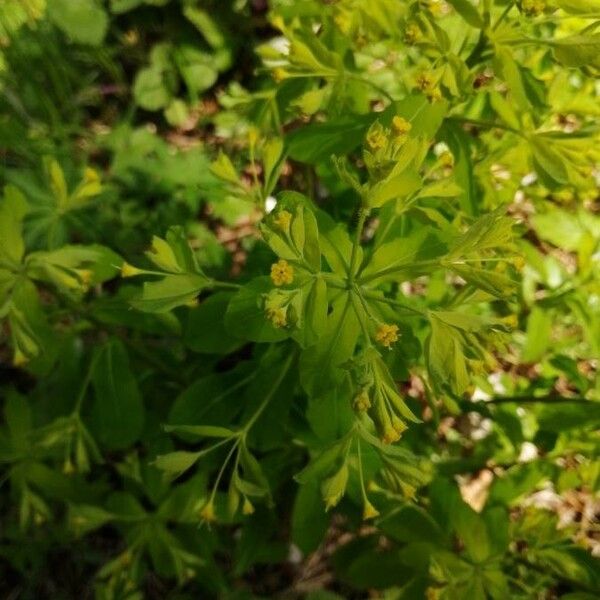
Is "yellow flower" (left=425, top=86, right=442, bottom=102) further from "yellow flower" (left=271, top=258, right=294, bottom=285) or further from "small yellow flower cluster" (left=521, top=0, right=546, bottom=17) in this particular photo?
"yellow flower" (left=271, top=258, right=294, bottom=285)

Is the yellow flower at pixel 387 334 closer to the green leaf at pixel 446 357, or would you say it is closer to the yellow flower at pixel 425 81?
the green leaf at pixel 446 357

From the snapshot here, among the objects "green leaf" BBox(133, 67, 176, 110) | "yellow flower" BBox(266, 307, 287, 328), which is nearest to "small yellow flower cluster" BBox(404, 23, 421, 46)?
"yellow flower" BBox(266, 307, 287, 328)

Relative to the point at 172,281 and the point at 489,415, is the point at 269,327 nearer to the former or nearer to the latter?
the point at 172,281

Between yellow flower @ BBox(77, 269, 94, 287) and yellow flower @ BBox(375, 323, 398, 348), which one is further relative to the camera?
yellow flower @ BBox(77, 269, 94, 287)

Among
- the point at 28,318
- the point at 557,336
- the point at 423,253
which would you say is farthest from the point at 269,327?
the point at 557,336

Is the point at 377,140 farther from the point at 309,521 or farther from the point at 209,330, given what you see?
the point at 309,521

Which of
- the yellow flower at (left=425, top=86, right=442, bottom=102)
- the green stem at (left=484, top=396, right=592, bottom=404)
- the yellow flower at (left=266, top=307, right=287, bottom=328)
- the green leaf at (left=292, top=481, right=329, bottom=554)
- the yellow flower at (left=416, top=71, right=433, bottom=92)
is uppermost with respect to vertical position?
the yellow flower at (left=416, top=71, right=433, bottom=92)

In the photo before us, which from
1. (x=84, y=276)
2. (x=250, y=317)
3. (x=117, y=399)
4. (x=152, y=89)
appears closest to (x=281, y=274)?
(x=250, y=317)

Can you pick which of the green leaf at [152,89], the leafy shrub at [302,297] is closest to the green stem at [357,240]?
the leafy shrub at [302,297]
